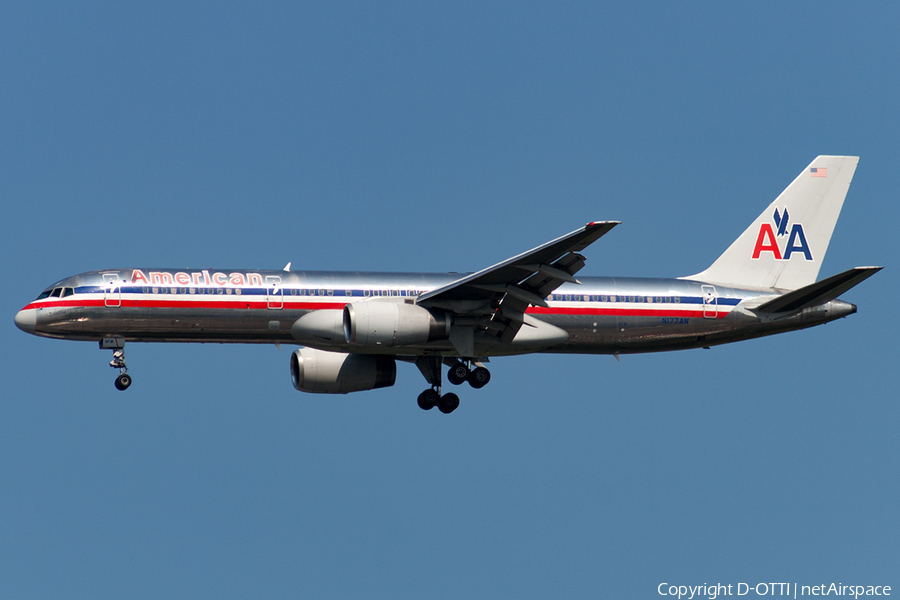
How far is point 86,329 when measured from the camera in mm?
39156

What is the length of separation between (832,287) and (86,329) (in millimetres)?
25801

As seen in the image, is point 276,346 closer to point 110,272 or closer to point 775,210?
point 110,272

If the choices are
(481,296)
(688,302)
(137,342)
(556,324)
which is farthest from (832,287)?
(137,342)

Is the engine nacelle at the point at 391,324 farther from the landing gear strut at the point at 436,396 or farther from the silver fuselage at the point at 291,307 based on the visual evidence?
the landing gear strut at the point at 436,396

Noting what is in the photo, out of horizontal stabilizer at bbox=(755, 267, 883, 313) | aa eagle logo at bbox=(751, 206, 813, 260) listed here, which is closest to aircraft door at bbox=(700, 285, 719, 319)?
horizontal stabilizer at bbox=(755, 267, 883, 313)

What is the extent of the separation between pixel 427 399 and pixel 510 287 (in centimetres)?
729

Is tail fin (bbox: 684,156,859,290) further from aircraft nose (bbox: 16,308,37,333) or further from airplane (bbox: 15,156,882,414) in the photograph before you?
aircraft nose (bbox: 16,308,37,333)

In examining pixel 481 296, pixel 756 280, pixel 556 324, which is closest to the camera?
pixel 481 296

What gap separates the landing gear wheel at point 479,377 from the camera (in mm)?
41469

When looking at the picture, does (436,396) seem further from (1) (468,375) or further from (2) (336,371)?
(2) (336,371)

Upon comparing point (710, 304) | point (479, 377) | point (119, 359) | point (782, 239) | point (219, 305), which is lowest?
point (479, 377)

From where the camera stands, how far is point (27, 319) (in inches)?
1555

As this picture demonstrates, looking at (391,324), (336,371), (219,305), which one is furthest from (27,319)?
(391,324)

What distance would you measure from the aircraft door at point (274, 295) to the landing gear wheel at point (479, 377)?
739 centimetres
